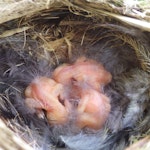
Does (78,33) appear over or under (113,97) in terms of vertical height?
Answer: over

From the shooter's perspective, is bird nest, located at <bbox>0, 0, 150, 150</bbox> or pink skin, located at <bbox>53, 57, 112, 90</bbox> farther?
pink skin, located at <bbox>53, 57, 112, 90</bbox>

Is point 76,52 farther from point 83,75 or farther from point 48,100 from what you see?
point 48,100

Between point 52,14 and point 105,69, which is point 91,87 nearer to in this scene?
point 105,69

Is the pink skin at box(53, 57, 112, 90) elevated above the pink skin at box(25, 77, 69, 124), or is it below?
above

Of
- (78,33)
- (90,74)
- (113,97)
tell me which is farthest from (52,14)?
(113,97)

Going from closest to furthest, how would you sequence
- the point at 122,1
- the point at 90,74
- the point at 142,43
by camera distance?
the point at 122,1
the point at 142,43
the point at 90,74
